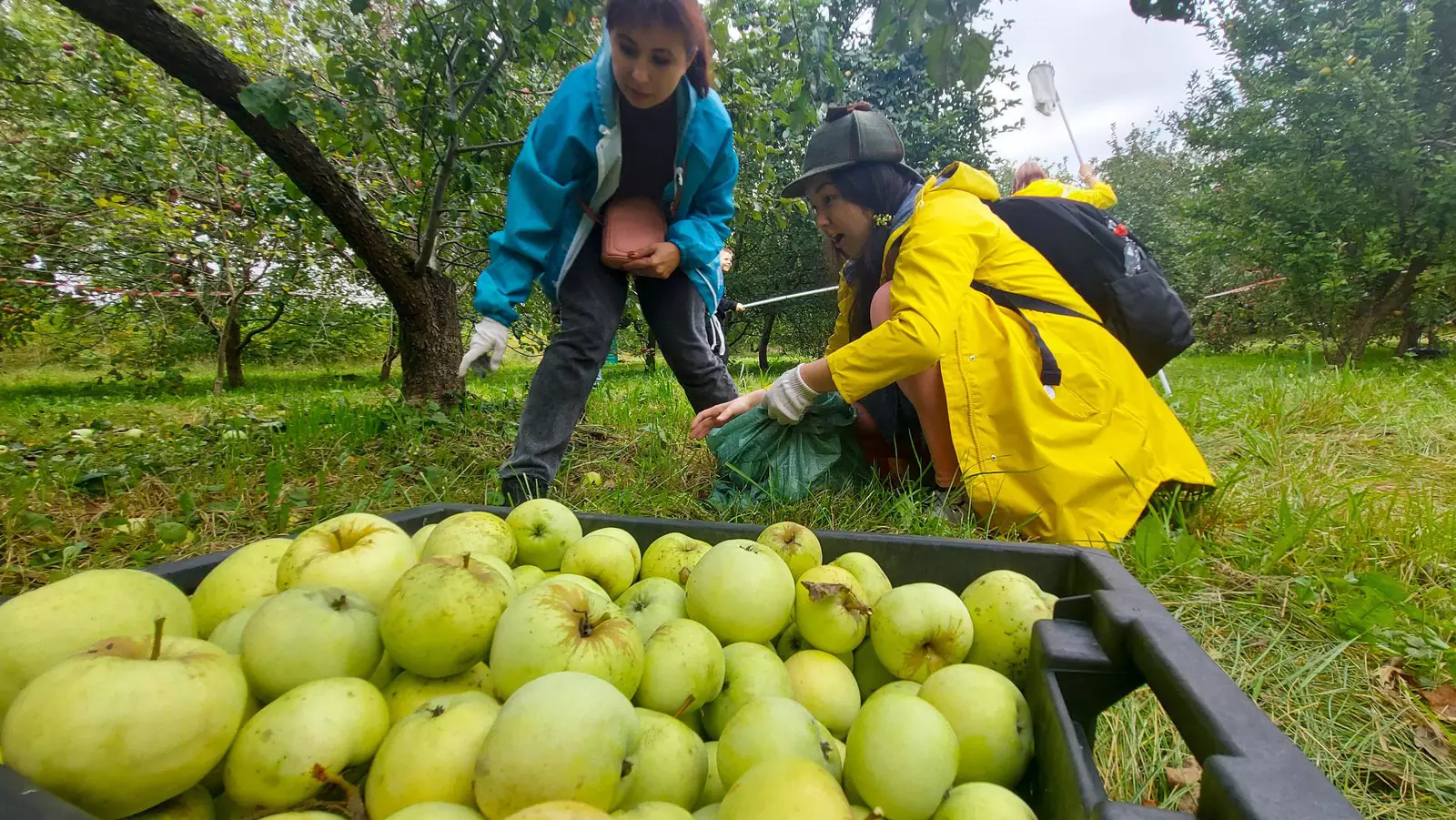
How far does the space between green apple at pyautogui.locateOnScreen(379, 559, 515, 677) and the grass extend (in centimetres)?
109

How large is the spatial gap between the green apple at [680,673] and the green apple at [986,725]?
335 millimetres

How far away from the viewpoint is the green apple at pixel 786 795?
2.17 ft

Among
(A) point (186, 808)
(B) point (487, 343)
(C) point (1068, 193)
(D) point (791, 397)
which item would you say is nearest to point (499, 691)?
(A) point (186, 808)

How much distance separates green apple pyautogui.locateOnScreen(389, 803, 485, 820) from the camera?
0.65m

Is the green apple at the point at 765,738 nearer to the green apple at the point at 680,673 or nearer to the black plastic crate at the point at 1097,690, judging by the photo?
the green apple at the point at 680,673

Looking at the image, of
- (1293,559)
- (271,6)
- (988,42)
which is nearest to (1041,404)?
(1293,559)

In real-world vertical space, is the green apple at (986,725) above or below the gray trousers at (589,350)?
below

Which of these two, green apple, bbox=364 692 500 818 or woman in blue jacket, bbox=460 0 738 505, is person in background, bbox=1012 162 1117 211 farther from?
green apple, bbox=364 692 500 818

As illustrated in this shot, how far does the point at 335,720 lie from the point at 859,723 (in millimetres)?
675

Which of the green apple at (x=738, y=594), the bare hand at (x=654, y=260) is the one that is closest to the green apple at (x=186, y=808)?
the green apple at (x=738, y=594)

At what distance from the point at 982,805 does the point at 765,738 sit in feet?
0.89

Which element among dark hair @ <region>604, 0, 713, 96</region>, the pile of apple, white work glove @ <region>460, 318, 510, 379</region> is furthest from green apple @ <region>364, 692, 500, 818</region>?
dark hair @ <region>604, 0, 713, 96</region>

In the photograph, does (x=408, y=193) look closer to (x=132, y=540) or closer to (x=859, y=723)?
(x=132, y=540)

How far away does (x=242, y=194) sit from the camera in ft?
23.2
